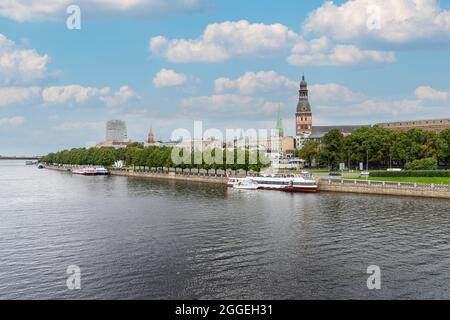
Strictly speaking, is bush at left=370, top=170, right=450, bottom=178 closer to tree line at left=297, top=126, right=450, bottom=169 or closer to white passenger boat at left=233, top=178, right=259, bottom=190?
tree line at left=297, top=126, right=450, bottom=169

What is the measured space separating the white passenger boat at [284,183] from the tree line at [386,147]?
3001 cm

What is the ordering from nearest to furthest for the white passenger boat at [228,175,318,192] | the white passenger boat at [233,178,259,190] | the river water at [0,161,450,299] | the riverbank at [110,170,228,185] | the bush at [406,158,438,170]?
the river water at [0,161,450,299] < the white passenger boat at [228,175,318,192] < the bush at [406,158,438,170] < the white passenger boat at [233,178,259,190] < the riverbank at [110,170,228,185]

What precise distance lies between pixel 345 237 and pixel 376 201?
34.2 m

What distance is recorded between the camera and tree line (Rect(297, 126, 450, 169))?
5020 inches

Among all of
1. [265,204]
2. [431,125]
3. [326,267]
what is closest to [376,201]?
[265,204]

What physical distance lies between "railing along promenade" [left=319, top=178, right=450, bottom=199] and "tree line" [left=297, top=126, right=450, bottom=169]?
28.7 metres

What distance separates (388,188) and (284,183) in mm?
25097

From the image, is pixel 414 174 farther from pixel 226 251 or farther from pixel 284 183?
pixel 226 251

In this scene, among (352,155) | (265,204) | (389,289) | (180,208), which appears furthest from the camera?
(352,155)

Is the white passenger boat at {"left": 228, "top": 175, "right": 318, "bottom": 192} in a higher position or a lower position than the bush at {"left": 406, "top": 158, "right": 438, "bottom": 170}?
lower

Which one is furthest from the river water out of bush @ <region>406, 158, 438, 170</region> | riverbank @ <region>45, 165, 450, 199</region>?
bush @ <region>406, 158, 438, 170</region>

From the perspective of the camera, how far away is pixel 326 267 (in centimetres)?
3703

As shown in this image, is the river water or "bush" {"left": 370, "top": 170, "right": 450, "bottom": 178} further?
"bush" {"left": 370, "top": 170, "right": 450, "bottom": 178}
